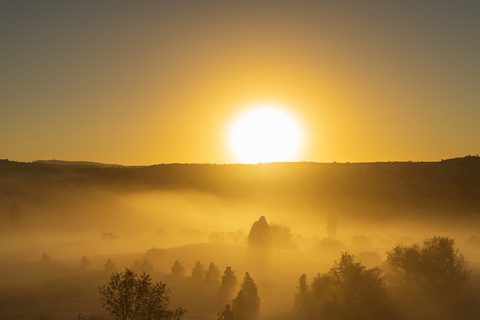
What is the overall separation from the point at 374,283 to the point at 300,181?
134 meters

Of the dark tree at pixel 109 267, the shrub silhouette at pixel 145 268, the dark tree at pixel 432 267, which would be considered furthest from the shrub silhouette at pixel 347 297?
the dark tree at pixel 109 267

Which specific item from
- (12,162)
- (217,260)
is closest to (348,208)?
(217,260)

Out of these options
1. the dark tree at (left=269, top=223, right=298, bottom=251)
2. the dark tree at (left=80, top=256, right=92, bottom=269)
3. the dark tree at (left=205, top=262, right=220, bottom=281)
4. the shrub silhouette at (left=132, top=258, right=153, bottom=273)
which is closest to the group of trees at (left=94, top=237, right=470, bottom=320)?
the dark tree at (left=205, top=262, right=220, bottom=281)

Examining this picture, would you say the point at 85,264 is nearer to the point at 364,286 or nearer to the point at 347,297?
the point at 347,297

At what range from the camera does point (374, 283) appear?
41.9 metres

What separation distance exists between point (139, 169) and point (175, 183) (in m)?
22.7

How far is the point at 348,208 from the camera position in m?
148

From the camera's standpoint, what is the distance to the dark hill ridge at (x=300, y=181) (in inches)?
5955

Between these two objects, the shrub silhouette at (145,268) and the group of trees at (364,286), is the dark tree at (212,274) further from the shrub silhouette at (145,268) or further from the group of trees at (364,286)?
the group of trees at (364,286)

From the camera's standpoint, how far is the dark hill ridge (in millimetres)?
151250

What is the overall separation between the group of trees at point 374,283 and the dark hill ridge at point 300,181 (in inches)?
3676

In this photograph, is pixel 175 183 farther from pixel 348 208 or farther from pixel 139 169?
pixel 348 208

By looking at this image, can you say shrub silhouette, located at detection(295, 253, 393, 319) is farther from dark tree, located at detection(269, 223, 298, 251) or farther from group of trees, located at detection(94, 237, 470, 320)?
dark tree, located at detection(269, 223, 298, 251)

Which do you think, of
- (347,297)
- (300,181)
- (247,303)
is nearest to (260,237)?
(347,297)
